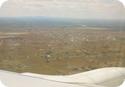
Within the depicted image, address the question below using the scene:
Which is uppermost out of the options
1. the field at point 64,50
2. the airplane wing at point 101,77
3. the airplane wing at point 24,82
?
the field at point 64,50

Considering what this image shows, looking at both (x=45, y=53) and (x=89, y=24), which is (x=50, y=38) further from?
(x=89, y=24)

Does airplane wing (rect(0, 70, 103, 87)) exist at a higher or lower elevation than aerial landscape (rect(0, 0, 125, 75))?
lower

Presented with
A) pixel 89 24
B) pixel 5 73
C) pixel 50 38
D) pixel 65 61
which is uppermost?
pixel 89 24

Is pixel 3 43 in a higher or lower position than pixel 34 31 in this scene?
lower

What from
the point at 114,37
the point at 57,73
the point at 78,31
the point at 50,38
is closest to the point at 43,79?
the point at 57,73

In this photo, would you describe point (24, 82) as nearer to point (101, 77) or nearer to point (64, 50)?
point (64, 50)

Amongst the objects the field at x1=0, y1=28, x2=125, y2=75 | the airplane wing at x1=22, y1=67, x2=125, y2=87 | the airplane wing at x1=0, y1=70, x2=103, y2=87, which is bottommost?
the airplane wing at x1=0, y1=70, x2=103, y2=87
